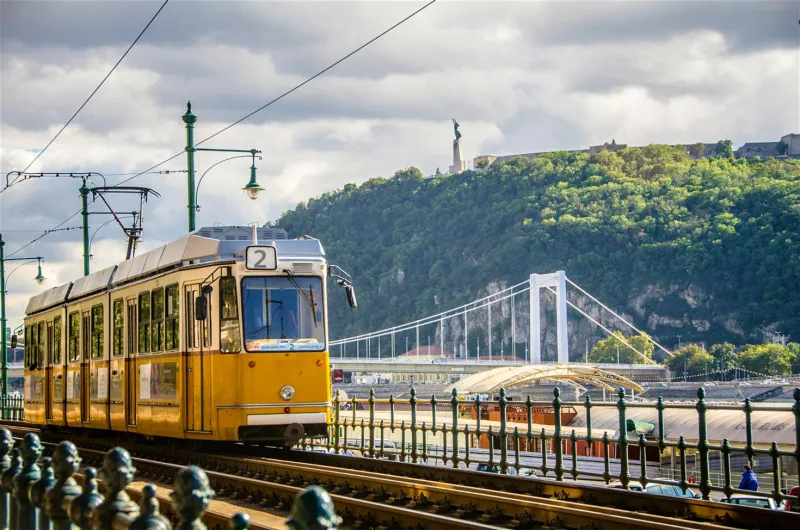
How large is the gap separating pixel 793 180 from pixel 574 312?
3376cm

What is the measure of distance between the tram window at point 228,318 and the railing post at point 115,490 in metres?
11.3

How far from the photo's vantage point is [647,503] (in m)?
9.84

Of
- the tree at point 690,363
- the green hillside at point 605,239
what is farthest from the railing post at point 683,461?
the green hillside at point 605,239

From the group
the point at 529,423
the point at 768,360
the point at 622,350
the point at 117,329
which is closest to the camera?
the point at 529,423

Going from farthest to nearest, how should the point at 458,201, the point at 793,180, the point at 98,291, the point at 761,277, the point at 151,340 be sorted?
1. the point at 458,201
2. the point at 793,180
3. the point at 761,277
4. the point at 98,291
5. the point at 151,340

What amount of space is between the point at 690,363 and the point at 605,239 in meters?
44.4

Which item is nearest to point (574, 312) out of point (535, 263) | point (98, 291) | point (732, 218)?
point (535, 263)

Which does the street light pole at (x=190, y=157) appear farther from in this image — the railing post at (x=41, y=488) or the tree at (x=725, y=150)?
the tree at (x=725, y=150)

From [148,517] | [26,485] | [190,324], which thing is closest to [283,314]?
[190,324]

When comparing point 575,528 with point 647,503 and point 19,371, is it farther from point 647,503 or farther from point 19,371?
point 19,371

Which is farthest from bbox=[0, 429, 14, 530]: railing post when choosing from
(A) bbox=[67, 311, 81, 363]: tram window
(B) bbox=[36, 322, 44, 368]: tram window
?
(B) bbox=[36, 322, 44, 368]: tram window

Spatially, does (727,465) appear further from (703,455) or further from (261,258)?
(261,258)

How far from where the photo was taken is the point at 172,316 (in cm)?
1602

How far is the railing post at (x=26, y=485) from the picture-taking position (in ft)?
15.4
